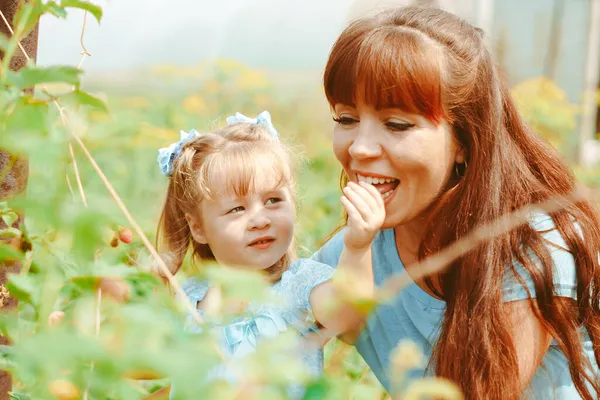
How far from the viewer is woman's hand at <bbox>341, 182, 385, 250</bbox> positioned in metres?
1.39

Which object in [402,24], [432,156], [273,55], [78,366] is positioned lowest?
[273,55]

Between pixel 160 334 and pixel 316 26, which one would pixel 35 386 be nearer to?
pixel 160 334

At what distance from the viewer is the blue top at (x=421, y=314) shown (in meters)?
1.61

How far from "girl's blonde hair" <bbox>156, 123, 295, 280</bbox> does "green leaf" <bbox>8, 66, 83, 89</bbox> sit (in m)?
0.88

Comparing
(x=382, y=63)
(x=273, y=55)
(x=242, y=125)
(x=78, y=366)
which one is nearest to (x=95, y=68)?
(x=273, y=55)

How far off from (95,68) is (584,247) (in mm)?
3538

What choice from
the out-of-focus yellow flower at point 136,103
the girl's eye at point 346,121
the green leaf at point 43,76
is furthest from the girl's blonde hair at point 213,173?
the out-of-focus yellow flower at point 136,103

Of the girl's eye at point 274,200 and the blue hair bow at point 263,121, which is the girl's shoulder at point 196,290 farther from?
the blue hair bow at point 263,121

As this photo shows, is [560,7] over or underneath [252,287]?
underneath

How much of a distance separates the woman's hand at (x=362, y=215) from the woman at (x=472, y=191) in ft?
0.40

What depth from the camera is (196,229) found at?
5.62 ft

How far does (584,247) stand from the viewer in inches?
64.2

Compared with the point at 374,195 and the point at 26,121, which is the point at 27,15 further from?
the point at 374,195

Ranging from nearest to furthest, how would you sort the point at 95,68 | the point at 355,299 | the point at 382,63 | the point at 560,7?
1. the point at 355,299
2. the point at 382,63
3. the point at 95,68
4. the point at 560,7
